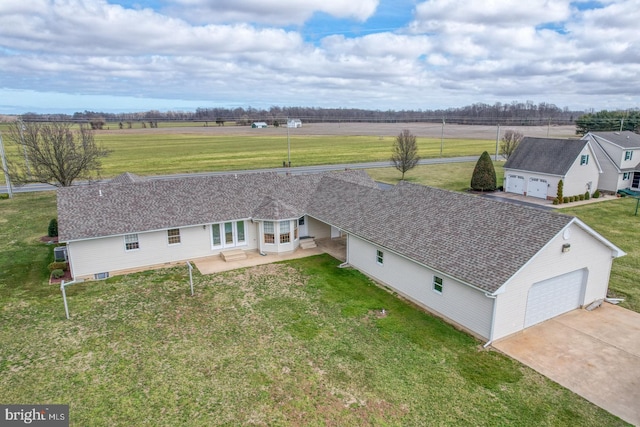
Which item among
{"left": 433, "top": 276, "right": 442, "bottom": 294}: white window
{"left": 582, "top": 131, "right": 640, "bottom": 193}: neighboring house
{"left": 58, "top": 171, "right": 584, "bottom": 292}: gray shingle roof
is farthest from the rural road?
{"left": 433, "top": 276, "right": 442, "bottom": 294}: white window

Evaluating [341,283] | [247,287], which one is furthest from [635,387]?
[247,287]

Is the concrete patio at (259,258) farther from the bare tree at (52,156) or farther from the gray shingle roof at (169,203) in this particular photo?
the bare tree at (52,156)

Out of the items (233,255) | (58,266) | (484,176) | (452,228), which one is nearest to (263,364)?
(452,228)

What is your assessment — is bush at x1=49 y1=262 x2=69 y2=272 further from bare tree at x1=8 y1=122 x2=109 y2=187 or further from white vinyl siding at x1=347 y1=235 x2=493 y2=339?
bare tree at x1=8 y1=122 x2=109 y2=187

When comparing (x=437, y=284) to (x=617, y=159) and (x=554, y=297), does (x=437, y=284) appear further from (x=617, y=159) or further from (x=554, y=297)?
(x=617, y=159)

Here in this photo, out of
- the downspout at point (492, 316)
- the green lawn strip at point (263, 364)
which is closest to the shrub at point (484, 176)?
the green lawn strip at point (263, 364)

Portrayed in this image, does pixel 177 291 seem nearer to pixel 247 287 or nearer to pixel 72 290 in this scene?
pixel 247 287
